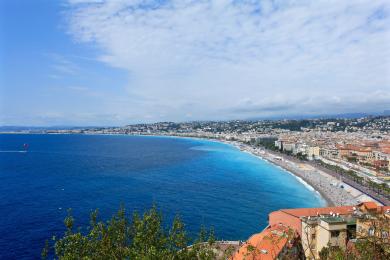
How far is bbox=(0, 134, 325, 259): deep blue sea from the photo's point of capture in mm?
29359

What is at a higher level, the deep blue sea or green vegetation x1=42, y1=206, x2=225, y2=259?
green vegetation x1=42, y1=206, x2=225, y2=259

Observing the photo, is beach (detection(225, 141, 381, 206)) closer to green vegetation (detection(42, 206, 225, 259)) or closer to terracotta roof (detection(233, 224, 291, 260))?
terracotta roof (detection(233, 224, 291, 260))

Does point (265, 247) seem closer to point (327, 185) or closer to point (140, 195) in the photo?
point (140, 195)

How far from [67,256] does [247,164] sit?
68618 mm

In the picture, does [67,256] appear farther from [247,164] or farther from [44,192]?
[247,164]

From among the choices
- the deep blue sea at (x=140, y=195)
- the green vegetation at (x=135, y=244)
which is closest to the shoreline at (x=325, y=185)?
the deep blue sea at (x=140, y=195)

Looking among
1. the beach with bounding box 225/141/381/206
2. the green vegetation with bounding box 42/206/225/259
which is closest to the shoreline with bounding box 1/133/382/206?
the beach with bounding box 225/141/381/206

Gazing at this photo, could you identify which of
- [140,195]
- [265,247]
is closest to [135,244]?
[265,247]

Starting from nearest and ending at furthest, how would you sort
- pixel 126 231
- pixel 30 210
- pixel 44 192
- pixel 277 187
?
pixel 126 231, pixel 30 210, pixel 44 192, pixel 277 187

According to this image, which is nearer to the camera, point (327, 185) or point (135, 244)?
point (135, 244)

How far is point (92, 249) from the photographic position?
29.7 feet

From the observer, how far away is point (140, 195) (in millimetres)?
42375

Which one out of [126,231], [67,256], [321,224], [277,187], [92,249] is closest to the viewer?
[67,256]

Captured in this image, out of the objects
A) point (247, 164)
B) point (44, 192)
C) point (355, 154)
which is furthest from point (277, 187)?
point (355, 154)
